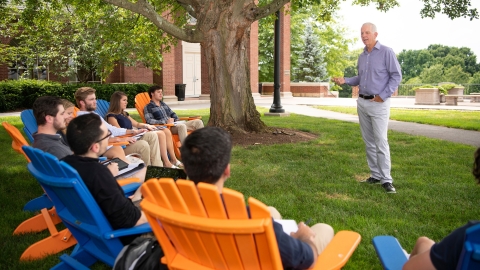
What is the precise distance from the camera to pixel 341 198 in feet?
19.0

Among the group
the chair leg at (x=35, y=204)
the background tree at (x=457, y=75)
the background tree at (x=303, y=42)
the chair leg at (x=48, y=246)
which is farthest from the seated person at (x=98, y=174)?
the background tree at (x=457, y=75)

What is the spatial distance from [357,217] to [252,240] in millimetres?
3282

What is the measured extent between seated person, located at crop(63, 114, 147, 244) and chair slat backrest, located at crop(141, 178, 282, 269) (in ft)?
2.76

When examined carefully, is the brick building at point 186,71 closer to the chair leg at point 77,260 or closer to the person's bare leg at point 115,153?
the person's bare leg at point 115,153

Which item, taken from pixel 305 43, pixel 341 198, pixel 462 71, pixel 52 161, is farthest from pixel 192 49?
pixel 462 71

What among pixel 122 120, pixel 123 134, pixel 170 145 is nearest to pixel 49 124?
pixel 123 134

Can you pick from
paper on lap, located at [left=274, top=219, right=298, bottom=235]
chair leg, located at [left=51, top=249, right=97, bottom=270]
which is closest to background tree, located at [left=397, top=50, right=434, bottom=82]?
chair leg, located at [left=51, top=249, right=97, bottom=270]

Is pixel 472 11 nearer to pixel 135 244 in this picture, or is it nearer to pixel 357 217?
pixel 357 217

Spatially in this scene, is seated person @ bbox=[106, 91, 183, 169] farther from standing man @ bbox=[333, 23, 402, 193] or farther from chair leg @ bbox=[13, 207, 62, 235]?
standing man @ bbox=[333, 23, 402, 193]

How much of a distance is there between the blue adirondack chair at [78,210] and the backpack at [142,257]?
40 cm

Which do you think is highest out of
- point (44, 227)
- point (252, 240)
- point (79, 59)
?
point (79, 59)

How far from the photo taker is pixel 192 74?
29.6 meters

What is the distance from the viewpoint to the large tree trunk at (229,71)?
35.1 ft

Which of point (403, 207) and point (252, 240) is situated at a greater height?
point (252, 240)
